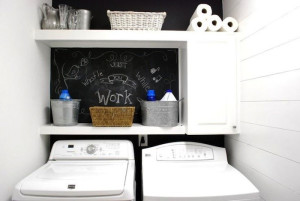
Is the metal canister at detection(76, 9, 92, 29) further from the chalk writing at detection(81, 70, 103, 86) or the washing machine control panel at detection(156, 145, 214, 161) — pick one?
the washing machine control panel at detection(156, 145, 214, 161)

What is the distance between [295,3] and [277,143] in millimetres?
738

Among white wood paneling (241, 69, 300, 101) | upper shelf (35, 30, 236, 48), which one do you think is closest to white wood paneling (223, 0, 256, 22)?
upper shelf (35, 30, 236, 48)

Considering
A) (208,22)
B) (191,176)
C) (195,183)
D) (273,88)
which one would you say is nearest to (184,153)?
(191,176)

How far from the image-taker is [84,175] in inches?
53.1

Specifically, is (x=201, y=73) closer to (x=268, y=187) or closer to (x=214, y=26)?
(x=214, y=26)

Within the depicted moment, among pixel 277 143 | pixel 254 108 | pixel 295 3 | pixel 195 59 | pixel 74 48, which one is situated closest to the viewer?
pixel 295 3

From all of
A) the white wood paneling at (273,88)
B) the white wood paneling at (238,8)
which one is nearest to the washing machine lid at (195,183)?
the white wood paneling at (273,88)

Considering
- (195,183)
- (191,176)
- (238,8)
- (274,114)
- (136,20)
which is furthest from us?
(238,8)

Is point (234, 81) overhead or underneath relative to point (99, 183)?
overhead

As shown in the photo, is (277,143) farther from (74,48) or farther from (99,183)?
(74,48)

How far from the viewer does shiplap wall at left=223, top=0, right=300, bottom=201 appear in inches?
42.1

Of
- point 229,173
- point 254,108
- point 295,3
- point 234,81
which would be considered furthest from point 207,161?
point 295,3

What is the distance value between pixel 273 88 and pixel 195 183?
28.9 inches

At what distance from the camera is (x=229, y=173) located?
1485 mm
